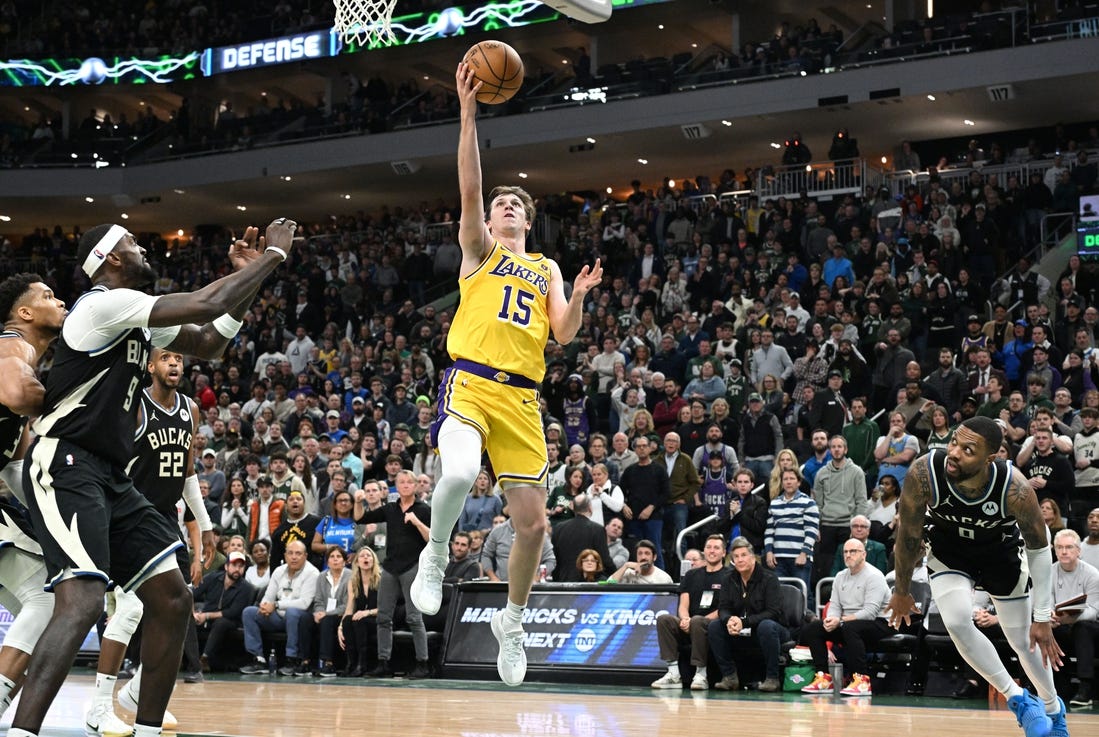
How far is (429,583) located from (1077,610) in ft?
22.5

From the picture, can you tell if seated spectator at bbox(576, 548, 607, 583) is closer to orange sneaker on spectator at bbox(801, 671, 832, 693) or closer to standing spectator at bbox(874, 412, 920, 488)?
orange sneaker on spectator at bbox(801, 671, 832, 693)

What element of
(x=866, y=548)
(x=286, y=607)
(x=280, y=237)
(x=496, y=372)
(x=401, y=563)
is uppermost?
(x=280, y=237)

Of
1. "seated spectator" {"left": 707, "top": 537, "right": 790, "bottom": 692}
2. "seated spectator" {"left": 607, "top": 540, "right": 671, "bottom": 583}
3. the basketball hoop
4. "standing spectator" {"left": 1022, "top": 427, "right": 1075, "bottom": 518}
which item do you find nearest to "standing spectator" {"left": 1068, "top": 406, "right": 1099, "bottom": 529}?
"standing spectator" {"left": 1022, "top": 427, "right": 1075, "bottom": 518}

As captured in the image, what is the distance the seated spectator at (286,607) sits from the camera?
15.0 metres

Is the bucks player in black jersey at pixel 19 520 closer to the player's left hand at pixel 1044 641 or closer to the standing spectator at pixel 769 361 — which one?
the player's left hand at pixel 1044 641

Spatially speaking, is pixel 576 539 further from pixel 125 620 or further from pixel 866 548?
pixel 125 620

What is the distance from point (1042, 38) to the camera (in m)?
25.2

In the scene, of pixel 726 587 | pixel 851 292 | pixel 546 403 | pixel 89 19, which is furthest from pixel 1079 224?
pixel 89 19

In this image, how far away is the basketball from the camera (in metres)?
7.53

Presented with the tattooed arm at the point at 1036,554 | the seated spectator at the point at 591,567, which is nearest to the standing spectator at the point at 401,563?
the seated spectator at the point at 591,567

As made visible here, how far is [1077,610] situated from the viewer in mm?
11578

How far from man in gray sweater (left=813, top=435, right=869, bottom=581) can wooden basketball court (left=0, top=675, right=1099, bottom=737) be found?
2.58 meters

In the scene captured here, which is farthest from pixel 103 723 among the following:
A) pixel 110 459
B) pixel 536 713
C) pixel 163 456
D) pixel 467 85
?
pixel 467 85

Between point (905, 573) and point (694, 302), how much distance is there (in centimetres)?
1387
